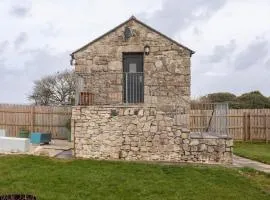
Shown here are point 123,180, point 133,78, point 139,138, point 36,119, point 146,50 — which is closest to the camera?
point 123,180

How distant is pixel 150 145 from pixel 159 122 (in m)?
0.83

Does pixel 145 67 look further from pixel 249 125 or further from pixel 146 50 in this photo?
pixel 249 125

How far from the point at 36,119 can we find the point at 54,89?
12.1 m

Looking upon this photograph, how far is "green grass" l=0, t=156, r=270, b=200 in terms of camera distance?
32.4ft

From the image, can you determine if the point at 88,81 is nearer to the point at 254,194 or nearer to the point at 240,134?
the point at 254,194

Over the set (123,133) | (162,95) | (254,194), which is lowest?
(254,194)

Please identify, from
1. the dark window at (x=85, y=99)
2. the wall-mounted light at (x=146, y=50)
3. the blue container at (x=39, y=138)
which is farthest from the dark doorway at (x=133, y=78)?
the blue container at (x=39, y=138)

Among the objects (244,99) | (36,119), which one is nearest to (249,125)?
(244,99)

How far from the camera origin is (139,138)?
14234mm

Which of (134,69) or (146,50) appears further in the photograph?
(134,69)

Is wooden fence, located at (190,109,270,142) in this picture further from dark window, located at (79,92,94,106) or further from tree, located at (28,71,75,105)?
tree, located at (28,71,75,105)

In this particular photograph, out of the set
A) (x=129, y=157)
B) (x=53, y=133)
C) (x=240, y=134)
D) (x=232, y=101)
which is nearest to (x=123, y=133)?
(x=129, y=157)

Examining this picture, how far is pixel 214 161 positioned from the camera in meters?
14.1

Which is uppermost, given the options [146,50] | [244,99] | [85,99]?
[146,50]
